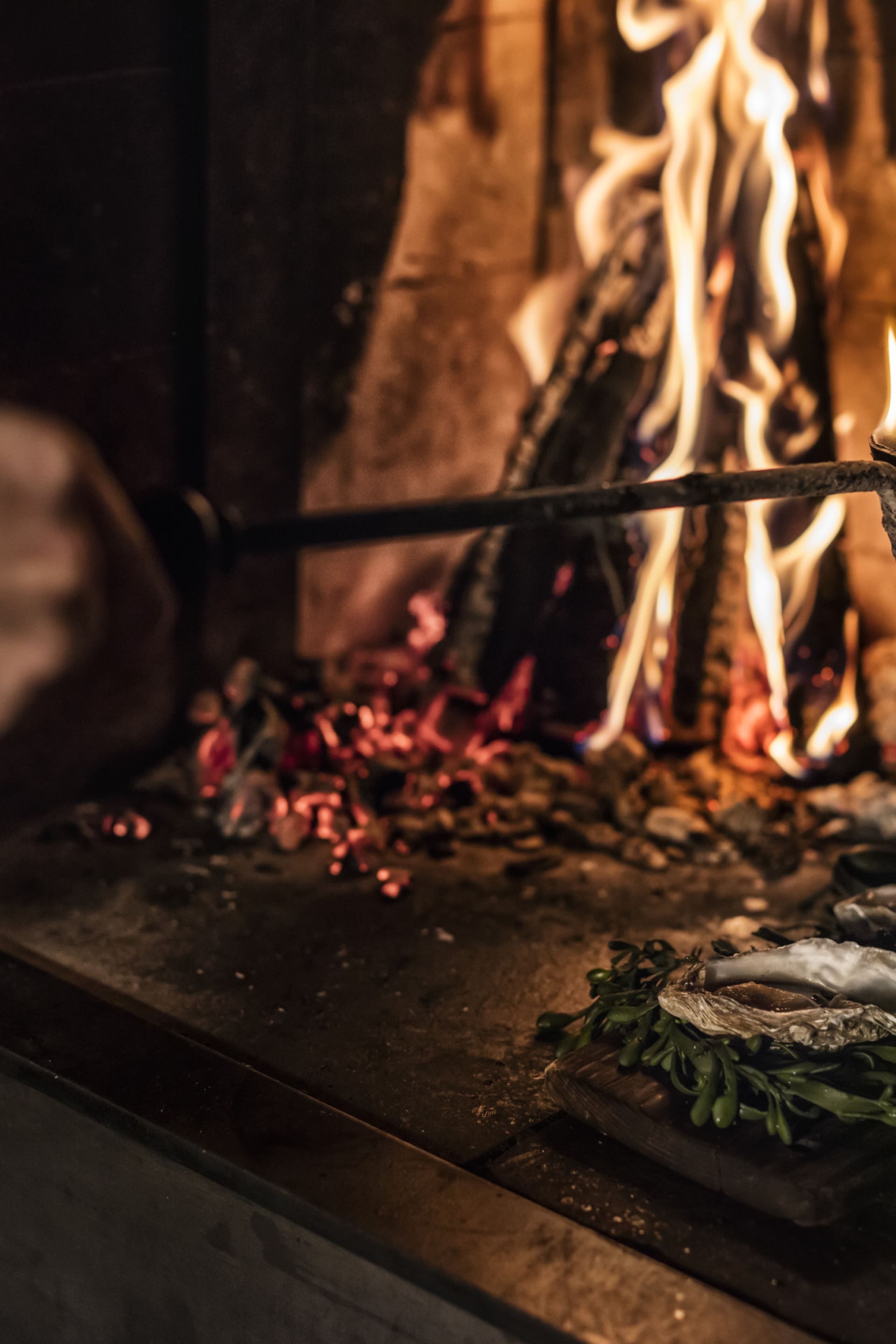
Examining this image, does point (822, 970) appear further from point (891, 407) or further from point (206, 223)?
point (206, 223)

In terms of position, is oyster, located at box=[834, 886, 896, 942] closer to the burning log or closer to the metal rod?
the metal rod

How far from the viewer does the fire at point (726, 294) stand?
15.1 feet

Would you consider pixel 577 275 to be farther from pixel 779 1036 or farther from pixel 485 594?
pixel 779 1036

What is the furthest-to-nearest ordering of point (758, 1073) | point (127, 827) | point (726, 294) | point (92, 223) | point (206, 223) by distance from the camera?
point (726, 294) → point (206, 223) → point (127, 827) → point (92, 223) → point (758, 1073)

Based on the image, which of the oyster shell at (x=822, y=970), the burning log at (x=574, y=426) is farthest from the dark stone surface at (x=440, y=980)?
the burning log at (x=574, y=426)

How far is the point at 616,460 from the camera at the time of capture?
477 centimetres

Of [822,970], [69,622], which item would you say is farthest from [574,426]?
[822,970]

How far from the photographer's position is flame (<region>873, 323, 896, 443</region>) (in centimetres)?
255

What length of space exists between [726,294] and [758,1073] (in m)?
2.90

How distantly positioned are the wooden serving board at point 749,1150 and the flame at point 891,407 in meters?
1.15

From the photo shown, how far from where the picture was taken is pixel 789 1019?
2.56m

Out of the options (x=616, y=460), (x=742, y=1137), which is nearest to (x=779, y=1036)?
(x=742, y=1137)

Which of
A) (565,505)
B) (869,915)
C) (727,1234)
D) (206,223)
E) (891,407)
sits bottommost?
(727,1234)

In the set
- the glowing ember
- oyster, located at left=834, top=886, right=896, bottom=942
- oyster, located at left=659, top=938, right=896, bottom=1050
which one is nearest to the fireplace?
the glowing ember
